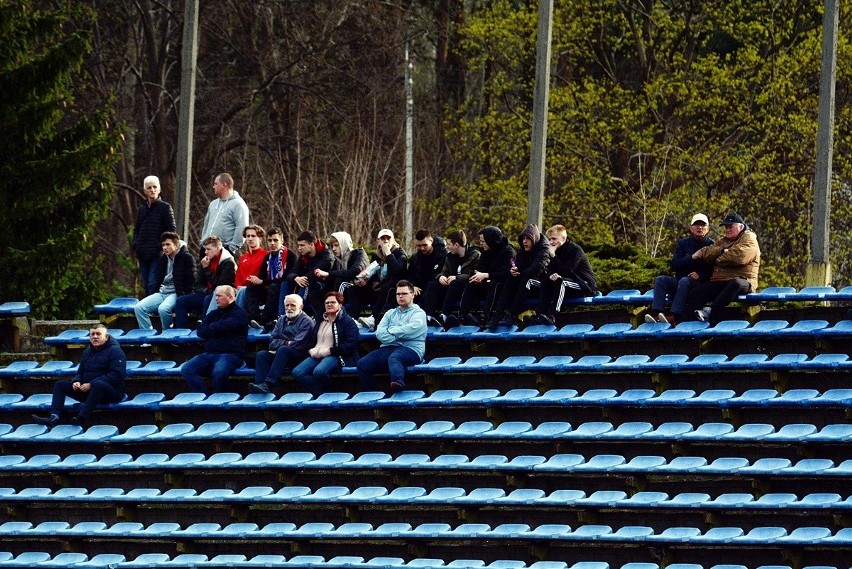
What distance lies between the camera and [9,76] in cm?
2155

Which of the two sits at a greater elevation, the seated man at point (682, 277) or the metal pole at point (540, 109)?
the metal pole at point (540, 109)

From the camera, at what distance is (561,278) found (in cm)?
1656

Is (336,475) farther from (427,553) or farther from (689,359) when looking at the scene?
(689,359)

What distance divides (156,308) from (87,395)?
1481 millimetres

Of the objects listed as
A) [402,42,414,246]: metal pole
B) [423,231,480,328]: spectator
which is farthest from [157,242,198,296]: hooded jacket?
[402,42,414,246]: metal pole

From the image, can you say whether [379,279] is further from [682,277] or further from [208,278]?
[682,277]

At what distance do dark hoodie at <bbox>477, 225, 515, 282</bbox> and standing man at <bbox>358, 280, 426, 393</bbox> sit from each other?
2.58 feet

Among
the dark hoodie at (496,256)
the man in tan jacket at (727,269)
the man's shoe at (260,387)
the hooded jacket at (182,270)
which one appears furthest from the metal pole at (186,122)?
the man in tan jacket at (727,269)

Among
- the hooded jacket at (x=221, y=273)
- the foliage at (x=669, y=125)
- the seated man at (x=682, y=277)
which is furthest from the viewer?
the foliage at (x=669, y=125)

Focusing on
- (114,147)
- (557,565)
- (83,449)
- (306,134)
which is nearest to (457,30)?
(306,134)

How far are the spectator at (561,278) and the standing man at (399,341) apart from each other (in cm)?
123

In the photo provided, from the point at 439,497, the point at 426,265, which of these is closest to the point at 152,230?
the point at 426,265

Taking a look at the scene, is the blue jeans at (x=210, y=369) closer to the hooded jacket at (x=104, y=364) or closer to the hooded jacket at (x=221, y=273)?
the hooded jacket at (x=104, y=364)

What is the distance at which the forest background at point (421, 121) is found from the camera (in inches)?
854
